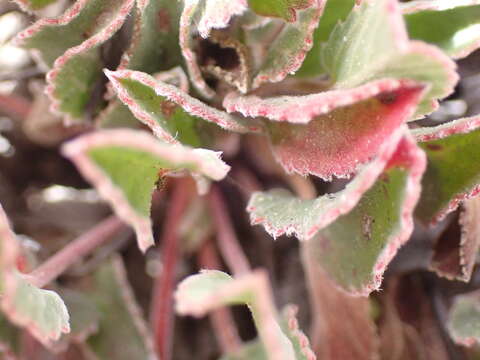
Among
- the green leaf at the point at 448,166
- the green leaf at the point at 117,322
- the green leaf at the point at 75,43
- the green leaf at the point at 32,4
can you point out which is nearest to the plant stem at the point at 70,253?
the green leaf at the point at 117,322

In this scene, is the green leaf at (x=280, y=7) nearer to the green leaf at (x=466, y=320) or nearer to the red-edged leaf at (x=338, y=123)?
the red-edged leaf at (x=338, y=123)

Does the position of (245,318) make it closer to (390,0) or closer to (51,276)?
(51,276)

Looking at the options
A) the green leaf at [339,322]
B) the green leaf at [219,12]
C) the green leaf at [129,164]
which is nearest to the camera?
the green leaf at [129,164]

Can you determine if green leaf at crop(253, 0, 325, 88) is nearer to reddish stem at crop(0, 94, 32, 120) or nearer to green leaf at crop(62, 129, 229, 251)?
green leaf at crop(62, 129, 229, 251)

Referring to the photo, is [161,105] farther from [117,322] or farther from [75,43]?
[117,322]

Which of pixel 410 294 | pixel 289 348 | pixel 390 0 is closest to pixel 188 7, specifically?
pixel 390 0

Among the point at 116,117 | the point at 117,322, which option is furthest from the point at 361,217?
the point at 117,322
